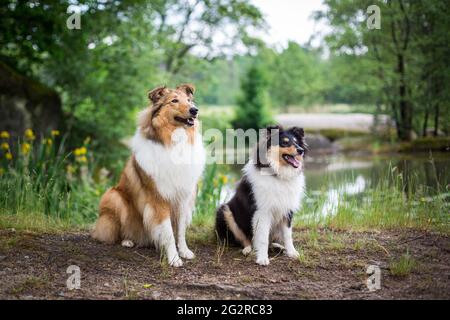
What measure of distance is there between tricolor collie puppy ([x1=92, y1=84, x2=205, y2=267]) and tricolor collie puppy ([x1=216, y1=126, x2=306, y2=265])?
0.54m

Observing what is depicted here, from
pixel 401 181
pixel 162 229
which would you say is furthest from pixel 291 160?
pixel 401 181

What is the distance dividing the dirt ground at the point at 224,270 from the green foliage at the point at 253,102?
17764 mm

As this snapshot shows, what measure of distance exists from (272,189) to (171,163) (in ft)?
3.20

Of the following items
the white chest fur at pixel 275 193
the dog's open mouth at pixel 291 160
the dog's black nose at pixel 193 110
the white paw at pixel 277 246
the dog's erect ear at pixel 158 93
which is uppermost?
the dog's erect ear at pixel 158 93

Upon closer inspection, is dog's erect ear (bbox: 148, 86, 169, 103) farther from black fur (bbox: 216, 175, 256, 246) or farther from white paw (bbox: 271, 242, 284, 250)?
white paw (bbox: 271, 242, 284, 250)

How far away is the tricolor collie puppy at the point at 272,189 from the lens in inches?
168

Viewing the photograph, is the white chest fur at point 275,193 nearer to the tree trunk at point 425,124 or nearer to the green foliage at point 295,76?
the tree trunk at point 425,124

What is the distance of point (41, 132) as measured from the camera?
8.98 m

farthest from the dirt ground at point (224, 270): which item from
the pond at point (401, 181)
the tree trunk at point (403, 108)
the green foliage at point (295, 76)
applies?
the green foliage at point (295, 76)

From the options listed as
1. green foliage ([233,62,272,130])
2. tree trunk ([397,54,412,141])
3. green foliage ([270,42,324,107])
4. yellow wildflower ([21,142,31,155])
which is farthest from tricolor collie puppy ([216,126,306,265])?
green foliage ([270,42,324,107])

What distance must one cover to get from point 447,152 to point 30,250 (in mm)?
5793

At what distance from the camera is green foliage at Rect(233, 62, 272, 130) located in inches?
883

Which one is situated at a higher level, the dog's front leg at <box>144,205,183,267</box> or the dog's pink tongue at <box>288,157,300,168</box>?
the dog's pink tongue at <box>288,157,300,168</box>
